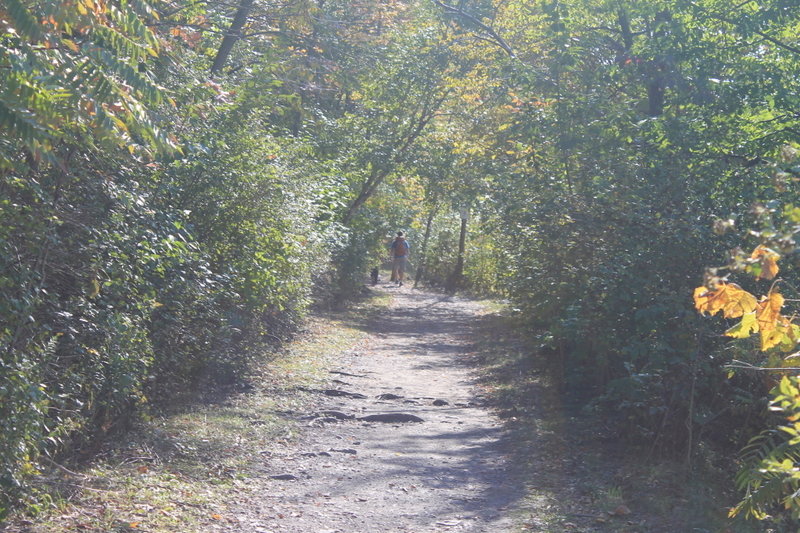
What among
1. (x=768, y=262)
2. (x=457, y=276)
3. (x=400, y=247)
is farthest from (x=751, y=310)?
(x=457, y=276)

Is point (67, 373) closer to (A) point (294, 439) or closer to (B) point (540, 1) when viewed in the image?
(A) point (294, 439)

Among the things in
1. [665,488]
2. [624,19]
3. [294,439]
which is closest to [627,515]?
[665,488]

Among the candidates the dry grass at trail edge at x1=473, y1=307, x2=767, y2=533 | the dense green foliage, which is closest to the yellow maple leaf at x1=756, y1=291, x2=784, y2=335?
the dense green foliage

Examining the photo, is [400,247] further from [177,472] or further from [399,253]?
[177,472]

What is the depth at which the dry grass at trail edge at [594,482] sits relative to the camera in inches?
249

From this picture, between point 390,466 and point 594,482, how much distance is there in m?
1.96

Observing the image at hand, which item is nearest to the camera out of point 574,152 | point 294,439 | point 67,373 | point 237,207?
point 67,373

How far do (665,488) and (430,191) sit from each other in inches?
663

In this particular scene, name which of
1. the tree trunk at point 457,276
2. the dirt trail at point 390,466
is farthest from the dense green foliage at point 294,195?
the tree trunk at point 457,276

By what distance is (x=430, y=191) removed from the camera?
23219mm

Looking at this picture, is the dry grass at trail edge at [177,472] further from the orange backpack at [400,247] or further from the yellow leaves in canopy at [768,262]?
the orange backpack at [400,247]

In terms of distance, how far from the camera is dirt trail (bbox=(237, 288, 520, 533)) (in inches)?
253

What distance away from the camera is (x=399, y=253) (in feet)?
102

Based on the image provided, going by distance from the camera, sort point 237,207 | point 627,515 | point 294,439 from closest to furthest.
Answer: point 627,515 → point 294,439 → point 237,207
